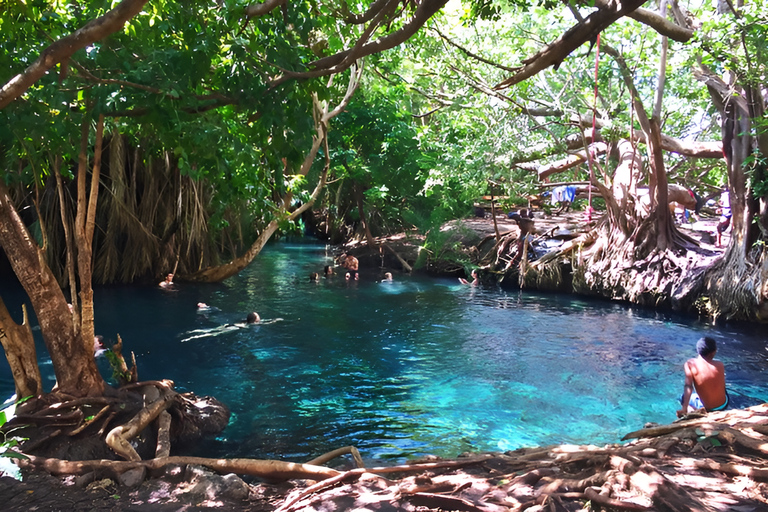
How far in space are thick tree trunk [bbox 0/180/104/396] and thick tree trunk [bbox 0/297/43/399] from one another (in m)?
0.18

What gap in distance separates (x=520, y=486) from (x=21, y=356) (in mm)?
5070

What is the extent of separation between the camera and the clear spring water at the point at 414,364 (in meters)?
7.52

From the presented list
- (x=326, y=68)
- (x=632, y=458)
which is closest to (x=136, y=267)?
(x=326, y=68)

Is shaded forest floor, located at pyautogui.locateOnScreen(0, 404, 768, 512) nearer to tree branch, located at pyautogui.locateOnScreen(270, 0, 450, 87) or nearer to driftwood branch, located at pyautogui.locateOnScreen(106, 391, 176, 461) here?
driftwood branch, located at pyautogui.locateOnScreen(106, 391, 176, 461)

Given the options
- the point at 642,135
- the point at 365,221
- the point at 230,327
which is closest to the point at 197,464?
the point at 230,327

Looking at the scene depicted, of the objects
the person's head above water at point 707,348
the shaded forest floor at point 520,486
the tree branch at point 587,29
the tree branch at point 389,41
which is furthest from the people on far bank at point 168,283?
the tree branch at point 587,29

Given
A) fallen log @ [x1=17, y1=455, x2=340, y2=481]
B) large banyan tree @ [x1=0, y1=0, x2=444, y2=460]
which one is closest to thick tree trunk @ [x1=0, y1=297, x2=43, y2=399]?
large banyan tree @ [x1=0, y1=0, x2=444, y2=460]

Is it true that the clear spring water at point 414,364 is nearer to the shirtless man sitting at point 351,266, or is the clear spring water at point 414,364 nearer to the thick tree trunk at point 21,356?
the thick tree trunk at point 21,356

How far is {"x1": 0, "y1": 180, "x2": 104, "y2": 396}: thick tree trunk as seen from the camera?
5.50 meters

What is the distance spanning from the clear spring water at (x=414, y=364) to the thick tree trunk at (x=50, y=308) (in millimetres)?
1506

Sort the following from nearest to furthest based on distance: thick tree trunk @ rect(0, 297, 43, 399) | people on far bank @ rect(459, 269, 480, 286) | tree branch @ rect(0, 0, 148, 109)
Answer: tree branch @ rect(0, 0, 148, 109) → thick tree trunk @ rect(0, 297, 43, 399) → people on far bank @ rect(459, 269, 480, 286)

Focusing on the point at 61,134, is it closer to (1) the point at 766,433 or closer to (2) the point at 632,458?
(2) the point at 632,458

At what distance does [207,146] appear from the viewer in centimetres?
471

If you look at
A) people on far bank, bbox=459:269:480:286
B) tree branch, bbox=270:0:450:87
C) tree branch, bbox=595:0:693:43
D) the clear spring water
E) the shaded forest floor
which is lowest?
the clear spring water
